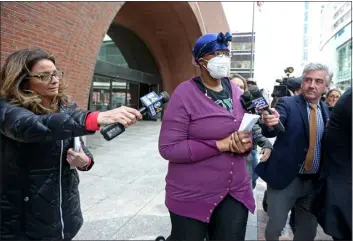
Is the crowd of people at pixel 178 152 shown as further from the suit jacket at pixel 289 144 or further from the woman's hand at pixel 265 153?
the suit jacket at pixel 289 144

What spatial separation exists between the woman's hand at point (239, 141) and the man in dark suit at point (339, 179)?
1.80ft

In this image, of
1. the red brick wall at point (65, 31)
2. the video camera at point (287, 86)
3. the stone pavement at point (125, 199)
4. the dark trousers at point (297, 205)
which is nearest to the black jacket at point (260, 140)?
the dark trousers at point (297, 205)

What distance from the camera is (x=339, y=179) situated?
6.01 ft

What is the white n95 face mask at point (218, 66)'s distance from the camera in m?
2.10

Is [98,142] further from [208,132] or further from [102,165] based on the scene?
[208,132]

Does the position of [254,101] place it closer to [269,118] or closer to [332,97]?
[269,118]

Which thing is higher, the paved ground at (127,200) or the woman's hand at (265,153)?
the woman's hand at (265,153)

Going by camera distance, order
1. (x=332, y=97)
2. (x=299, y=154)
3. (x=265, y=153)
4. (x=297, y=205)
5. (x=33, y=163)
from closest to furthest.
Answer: (x=33, y=163), (x=265, y=153), (x=299, y=154), (x=297, y=205), (x=332, y=97)

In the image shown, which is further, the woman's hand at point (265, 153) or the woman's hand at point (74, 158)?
the woman's hand at point (265, 153)

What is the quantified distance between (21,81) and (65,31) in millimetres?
5505

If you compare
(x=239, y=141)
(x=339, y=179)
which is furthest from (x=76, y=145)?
(x=339, y=179)

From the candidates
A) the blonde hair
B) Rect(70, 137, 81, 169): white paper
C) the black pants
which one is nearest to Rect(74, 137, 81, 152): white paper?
Rect(70, 137, 81, 169): white paper

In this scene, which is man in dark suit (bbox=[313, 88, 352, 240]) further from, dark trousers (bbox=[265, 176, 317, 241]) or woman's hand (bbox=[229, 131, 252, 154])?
dark trousers (bbox=[265, 176, 317, 241])

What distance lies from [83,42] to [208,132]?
6.37 m
